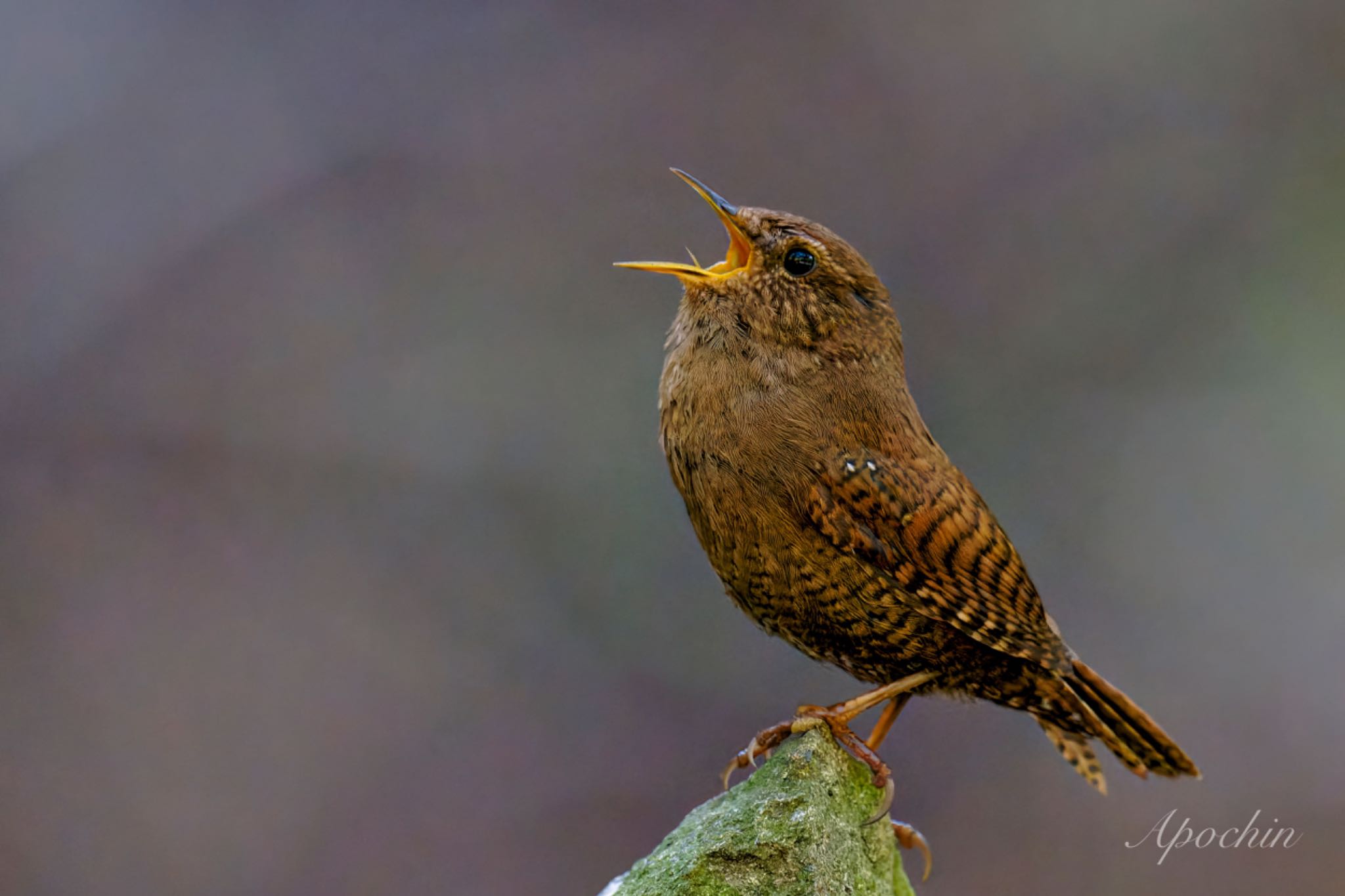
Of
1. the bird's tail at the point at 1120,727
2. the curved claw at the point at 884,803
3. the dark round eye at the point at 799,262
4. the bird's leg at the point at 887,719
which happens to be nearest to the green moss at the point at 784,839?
the curved claw at the point at 884,803

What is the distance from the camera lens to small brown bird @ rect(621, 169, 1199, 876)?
2.43 meters

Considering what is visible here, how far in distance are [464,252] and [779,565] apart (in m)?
2.75

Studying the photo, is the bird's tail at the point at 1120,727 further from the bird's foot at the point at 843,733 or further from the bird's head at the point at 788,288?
the bird's head at the point at 788,288

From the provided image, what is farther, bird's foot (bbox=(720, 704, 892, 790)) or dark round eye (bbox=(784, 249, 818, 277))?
dark round eye (bbox=(784, 249, 818, 277))

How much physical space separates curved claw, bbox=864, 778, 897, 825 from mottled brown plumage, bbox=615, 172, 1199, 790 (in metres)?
0.25

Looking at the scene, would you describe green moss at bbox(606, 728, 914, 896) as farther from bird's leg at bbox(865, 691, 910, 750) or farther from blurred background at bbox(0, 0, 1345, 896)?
blurred background at bbox(0, 0, 1345, 896)

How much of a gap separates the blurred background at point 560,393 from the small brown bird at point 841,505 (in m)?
1.91

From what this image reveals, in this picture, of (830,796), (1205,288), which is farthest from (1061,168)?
(830,796)

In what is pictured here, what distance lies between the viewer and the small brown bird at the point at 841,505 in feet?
7.97

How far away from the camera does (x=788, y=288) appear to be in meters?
2.57

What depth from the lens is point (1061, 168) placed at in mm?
4797

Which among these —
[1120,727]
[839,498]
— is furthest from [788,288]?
[1120,727]

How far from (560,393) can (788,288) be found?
2271 millimetres

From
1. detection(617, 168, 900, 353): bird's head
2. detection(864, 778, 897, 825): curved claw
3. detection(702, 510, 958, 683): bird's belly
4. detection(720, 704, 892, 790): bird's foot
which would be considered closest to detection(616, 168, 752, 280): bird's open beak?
detection(617, 168, 900, 353): bird's head
